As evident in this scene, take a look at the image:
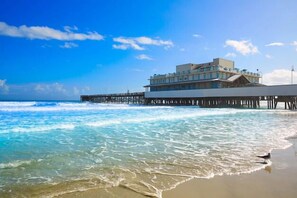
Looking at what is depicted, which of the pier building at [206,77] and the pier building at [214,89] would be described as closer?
the pier building at [214,89]

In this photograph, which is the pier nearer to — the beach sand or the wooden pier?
the wooden pier

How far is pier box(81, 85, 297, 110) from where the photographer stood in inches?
1328

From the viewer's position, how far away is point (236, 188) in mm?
4270

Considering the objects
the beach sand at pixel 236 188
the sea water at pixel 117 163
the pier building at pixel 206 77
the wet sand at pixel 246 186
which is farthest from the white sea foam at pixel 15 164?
the pier building at pixel 206 77

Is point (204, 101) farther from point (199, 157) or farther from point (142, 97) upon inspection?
point (199, 157)

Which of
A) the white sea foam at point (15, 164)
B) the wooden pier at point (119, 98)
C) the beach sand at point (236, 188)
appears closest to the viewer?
the beach sand at point (236, 188)

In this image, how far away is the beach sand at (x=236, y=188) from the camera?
3.98 meters

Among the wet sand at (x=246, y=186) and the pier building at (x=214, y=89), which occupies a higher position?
the pier building at (x=214, y=89)

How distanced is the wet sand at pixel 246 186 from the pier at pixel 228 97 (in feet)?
103

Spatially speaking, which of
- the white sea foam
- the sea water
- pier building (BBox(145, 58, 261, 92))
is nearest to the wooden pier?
pier building (BBox(145, 58, 261, 92))

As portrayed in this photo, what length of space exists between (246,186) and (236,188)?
233 millimetres

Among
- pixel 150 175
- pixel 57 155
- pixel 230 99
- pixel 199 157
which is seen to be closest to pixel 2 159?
pixel 57 155

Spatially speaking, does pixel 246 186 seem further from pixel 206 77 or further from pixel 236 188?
pixel 206 77

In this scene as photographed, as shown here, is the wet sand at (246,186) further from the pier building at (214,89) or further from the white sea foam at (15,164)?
the pier building at (214,89)
